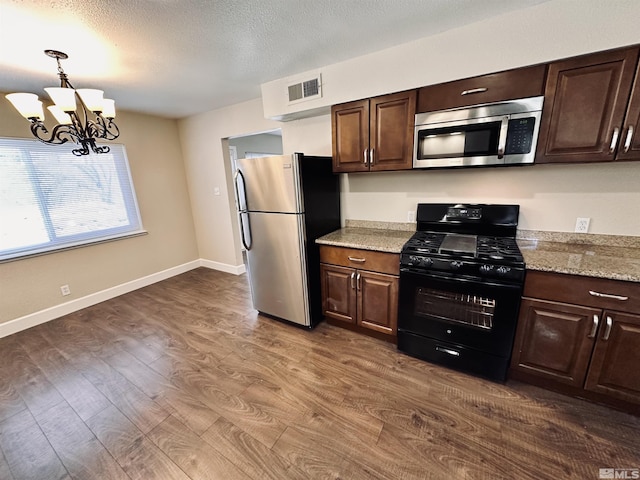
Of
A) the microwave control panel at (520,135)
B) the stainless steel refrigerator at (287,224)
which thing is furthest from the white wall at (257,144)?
the microwave control panel at (520,135)

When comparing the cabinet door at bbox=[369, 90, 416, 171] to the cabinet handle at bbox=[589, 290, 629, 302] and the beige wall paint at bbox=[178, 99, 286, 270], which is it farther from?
the beige wall paint at bbox=[178, 99, 286, 270]

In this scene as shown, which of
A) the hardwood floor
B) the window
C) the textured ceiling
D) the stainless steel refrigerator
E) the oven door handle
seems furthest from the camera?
the window

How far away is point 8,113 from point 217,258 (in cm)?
283

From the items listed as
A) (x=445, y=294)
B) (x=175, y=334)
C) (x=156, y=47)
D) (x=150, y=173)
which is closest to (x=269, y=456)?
(x=445, y=294)

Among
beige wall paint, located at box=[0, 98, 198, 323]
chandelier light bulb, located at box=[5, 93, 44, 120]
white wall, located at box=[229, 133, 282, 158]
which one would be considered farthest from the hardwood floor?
white wall, located at box=[229, 133, 282, 158]

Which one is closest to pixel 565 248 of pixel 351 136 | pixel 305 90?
pixel 351 136

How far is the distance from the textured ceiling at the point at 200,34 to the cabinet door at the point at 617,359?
2018 millimetres

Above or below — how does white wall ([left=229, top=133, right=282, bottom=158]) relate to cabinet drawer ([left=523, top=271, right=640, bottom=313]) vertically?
above

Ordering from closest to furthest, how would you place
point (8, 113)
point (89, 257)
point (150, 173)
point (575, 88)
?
1. point (575, 88)
2. point (8, 113)
3. point (89, 257)
4. point (150, 173)

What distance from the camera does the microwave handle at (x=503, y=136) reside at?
179 cm

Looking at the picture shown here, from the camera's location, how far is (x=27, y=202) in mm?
2854

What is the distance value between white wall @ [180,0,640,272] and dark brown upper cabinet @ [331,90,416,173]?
119mm

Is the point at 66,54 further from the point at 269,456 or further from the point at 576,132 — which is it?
the point at 576,132

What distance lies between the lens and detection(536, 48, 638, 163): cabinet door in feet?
4.99
